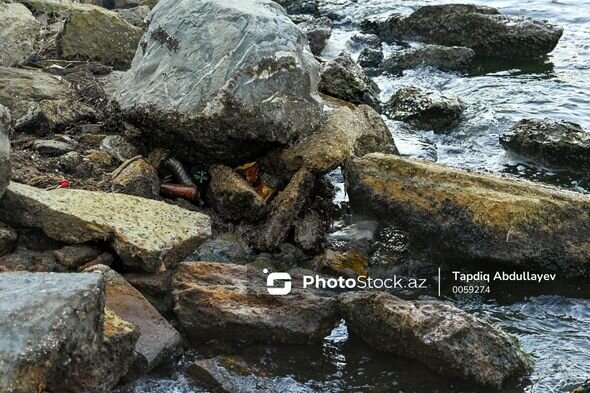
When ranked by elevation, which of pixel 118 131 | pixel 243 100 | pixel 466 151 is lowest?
pixel 466 151

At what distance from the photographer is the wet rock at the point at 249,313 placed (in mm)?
5566

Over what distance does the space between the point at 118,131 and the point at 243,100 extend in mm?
1650

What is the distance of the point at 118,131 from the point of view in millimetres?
8031

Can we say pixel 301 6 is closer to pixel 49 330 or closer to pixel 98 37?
pixel 98 37

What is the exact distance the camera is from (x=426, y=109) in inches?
417

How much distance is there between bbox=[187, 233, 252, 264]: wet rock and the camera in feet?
21.7

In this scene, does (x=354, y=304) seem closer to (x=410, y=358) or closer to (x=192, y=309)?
(x=410, y=358)

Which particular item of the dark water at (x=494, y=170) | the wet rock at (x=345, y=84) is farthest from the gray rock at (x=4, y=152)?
the wet rock at (x=345, y=84)

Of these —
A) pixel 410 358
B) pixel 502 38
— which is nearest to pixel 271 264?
pixel 410 358

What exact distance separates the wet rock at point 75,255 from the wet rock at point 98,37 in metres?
4.70

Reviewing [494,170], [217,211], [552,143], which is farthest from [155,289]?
[552,143]

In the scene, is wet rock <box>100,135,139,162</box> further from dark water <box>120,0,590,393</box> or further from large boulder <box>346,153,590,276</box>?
dark water <box>120,0,590,393</box>

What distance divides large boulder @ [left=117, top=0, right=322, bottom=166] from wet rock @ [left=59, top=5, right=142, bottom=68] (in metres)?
2.59

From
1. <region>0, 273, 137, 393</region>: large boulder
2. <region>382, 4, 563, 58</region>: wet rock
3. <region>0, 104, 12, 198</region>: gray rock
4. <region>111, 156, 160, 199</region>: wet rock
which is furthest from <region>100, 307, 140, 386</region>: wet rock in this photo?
<region>382, 4, 563, 58</region>: wet rock
